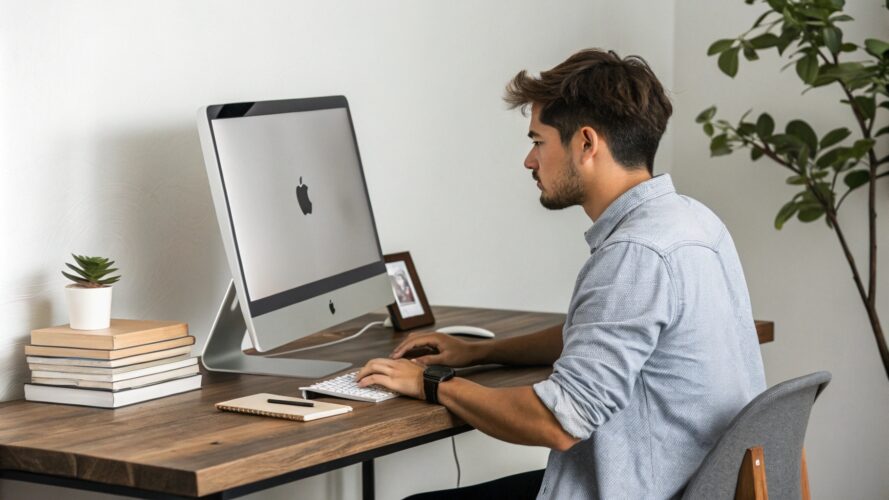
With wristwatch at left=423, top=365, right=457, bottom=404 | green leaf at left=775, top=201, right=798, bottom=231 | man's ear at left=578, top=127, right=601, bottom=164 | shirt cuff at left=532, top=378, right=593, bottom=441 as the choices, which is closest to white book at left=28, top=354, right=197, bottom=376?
wristwatch at left=423, top=365, right=457, bottom=404

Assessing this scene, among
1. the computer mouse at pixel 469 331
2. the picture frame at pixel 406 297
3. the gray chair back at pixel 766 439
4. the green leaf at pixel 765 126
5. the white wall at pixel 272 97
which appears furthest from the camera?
the green leaf at pixel 765 126

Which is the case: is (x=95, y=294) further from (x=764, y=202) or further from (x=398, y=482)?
(x=764, y=202)

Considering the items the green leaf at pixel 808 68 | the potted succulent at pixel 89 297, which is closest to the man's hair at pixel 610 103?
the potted succulent at pixel 89 297

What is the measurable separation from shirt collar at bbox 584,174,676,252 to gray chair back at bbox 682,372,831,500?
0.37m

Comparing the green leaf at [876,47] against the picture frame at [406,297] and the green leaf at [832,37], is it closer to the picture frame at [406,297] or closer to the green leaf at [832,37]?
the green leaf at [832,37]

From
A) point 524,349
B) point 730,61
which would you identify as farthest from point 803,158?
point 524,349

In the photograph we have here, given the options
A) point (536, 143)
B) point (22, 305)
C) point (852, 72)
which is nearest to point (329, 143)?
point (536, 143)

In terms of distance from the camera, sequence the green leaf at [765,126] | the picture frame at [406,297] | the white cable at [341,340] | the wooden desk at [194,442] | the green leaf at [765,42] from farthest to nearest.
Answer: the green leaf at [765,126]
the green leaf at [765,42]
the picture frame at [406,297]
the white cable at [341,340]
the wooden desk at [194,442]

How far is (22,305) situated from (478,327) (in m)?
1.04

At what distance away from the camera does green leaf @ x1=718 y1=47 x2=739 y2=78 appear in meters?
3.13

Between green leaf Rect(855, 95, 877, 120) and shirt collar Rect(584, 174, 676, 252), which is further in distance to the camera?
green leaf Rect(855, 95, 877, 120)

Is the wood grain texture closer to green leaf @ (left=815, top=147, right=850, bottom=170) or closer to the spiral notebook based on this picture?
the spiral notebook

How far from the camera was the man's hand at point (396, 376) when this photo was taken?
1.79 meters

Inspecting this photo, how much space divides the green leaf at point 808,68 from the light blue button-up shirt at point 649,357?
4.67 feet
